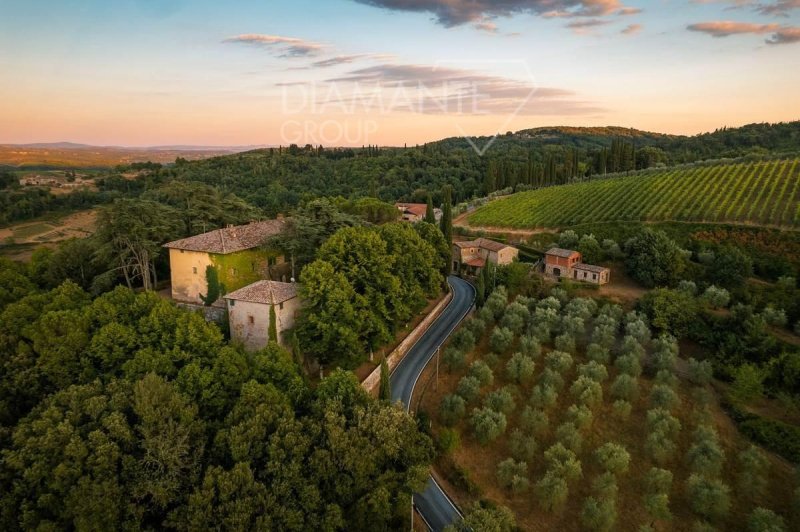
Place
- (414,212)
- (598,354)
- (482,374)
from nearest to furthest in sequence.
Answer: (482,374) < (598,354) < (414,212)

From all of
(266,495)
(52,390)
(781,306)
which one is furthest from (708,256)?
(52,390)

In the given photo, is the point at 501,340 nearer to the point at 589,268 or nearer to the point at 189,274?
the point at 589,268

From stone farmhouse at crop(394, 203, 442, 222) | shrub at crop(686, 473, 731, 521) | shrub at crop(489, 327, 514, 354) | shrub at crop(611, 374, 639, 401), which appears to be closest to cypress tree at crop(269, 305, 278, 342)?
shrub at crop(489, 327, 514, 354)

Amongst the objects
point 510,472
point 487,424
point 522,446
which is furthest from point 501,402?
point 510,472

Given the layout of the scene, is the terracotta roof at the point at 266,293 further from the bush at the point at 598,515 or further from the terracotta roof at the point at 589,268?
the terracotta roof at the point at 589,268

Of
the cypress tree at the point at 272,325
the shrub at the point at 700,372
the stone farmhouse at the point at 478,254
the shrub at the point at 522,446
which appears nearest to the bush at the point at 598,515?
the shrub at the point at 522,446

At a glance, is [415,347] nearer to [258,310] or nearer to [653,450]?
[258,310]
